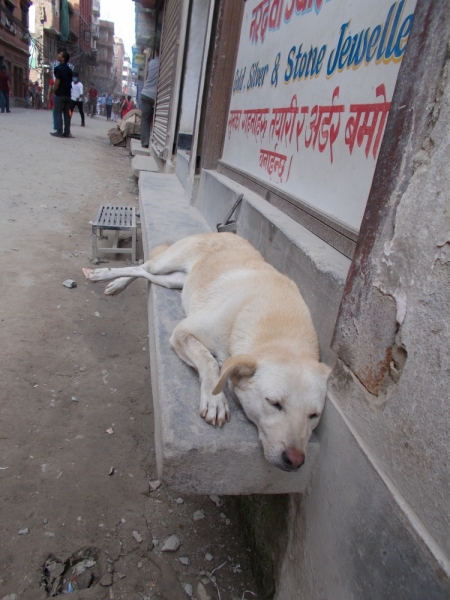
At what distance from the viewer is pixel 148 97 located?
13406 mm

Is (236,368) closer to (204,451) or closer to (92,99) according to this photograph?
(204,451)

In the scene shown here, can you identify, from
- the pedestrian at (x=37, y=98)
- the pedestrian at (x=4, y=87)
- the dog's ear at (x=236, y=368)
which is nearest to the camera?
the dog's ear at (x=236, y=368)

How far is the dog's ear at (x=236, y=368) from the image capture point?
178cm

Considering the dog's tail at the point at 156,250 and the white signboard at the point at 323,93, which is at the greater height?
the white signboard at the point at 323,93

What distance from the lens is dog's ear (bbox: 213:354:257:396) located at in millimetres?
1776

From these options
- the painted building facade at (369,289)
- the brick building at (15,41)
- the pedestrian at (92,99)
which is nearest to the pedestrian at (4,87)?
the brick building at (15,41)

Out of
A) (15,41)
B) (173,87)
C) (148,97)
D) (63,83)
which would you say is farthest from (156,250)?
(15,41)

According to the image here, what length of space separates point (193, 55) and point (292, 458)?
8814 millimetres

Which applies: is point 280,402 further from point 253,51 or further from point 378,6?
point 253,51

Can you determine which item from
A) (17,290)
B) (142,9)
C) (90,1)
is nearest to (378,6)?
(17,290)

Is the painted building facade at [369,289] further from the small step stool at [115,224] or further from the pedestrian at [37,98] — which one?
the pedestrian at [37,98]

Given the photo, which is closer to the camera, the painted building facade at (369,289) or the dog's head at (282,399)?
the painted building facade at (369,289)

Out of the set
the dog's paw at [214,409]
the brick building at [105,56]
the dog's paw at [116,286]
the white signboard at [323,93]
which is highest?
the brick building at [105,56]

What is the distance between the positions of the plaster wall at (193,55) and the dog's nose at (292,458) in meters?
7.85
